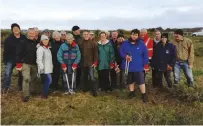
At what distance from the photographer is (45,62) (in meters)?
9.08

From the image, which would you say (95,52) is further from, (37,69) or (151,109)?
(151,109)

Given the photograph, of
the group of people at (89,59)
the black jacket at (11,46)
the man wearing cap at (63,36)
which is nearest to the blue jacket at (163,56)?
the group of people at (89,59)

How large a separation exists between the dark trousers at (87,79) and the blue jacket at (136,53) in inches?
41.0

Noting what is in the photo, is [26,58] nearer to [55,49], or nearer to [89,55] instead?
[55,49]

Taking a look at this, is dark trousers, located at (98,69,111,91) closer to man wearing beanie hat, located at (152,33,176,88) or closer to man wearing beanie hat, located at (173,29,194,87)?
man wearing beanie hat, located at (152,33,176,88)

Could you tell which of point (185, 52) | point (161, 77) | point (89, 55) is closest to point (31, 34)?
point (89, 55)

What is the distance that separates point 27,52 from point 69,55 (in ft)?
3.62

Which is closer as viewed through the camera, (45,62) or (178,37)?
(45,62)

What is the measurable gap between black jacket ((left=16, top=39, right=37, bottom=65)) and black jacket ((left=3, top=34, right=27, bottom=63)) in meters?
0.33

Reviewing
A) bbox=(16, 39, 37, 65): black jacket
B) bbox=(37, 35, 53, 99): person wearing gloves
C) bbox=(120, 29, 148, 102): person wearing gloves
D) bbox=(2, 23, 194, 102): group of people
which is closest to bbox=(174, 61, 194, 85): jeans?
bbox=(2, 23, 194, 102): group of people

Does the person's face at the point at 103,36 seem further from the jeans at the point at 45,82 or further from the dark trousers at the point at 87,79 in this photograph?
the jeans at the point at 45,82

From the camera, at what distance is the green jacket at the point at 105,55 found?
9.67 metres

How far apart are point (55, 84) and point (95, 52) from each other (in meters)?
1.52

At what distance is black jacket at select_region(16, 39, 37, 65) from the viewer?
349 inches
